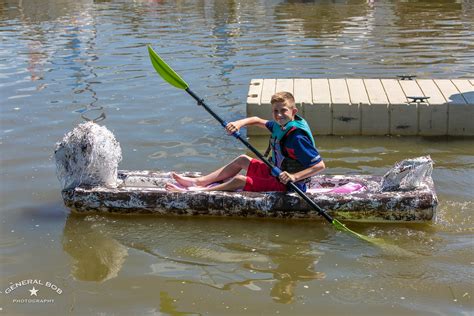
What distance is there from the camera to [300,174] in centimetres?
646

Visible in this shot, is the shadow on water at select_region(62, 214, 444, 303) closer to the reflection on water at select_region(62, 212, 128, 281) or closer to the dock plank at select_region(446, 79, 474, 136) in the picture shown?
the reflection on water at select_region(62, 212, 128, 281)

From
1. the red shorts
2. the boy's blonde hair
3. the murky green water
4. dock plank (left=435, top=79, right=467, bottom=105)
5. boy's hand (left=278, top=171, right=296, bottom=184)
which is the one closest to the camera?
the murky green water

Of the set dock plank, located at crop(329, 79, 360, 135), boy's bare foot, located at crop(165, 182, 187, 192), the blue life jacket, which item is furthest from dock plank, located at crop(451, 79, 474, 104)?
boy's bare foot, located at crop(165, 182, 187, 192)

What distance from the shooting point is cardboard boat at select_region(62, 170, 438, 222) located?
641 centimetres

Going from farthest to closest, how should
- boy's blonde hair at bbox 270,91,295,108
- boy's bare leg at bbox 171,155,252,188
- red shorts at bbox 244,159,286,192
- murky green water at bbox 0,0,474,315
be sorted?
boy's bare leg at bbox 171,155,252,188 → red shorts at bbox 244,159,286,192 → boy's blonde hair at bbox 270,91,295,108 → murky green water at bbox 0,0,474,315

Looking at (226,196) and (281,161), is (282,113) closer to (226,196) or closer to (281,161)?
(281,161)

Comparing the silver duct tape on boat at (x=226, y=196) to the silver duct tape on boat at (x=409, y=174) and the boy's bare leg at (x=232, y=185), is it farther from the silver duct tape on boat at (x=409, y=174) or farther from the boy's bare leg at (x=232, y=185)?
the boy's bare leg at (x=232, y=185)

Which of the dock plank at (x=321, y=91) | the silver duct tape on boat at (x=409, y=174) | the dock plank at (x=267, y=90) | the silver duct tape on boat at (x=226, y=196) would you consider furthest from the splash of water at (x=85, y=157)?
the dock plank at (x=321, y=91)

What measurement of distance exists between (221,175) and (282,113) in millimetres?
967

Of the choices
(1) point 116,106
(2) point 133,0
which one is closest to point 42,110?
(1) point 116,106

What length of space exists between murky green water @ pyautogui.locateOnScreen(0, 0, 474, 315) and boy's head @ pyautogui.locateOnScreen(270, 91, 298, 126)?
3.23 ft

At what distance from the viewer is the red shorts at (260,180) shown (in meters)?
6.76

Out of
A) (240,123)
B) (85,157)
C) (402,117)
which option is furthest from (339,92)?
(85,157)

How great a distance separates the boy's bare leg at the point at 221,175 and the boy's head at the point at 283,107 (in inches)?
23.7
